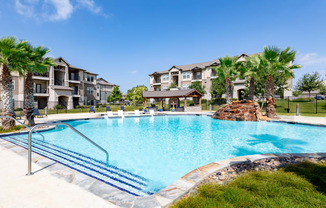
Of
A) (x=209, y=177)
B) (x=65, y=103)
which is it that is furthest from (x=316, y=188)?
(x=65, y=103)

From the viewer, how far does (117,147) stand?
8.27 meters

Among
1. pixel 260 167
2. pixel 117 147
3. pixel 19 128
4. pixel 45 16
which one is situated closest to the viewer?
pixel 260 167

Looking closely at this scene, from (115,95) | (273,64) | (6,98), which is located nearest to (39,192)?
(6,98)

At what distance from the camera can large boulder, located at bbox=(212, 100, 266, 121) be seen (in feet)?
53.3

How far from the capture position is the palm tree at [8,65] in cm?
923

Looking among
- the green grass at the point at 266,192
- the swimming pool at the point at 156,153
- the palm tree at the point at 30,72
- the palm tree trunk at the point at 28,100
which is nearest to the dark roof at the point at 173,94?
the swimming pool at the point at 156,153

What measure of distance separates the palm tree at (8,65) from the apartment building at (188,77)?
3715 cm

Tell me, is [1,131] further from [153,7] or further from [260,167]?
[153,7]

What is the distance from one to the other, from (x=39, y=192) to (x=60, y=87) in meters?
34.8

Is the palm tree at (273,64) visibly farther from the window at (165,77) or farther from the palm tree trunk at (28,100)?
the window at (165,77)

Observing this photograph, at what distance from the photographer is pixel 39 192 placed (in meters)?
2.97

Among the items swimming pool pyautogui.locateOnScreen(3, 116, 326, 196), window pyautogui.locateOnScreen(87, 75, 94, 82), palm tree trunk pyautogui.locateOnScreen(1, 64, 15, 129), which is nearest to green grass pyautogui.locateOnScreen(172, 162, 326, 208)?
swimming pool pyautogui.locateOnScreen(3, 116, 326, 196)

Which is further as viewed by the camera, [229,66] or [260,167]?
[229,66]

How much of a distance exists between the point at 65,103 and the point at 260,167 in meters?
38.1
